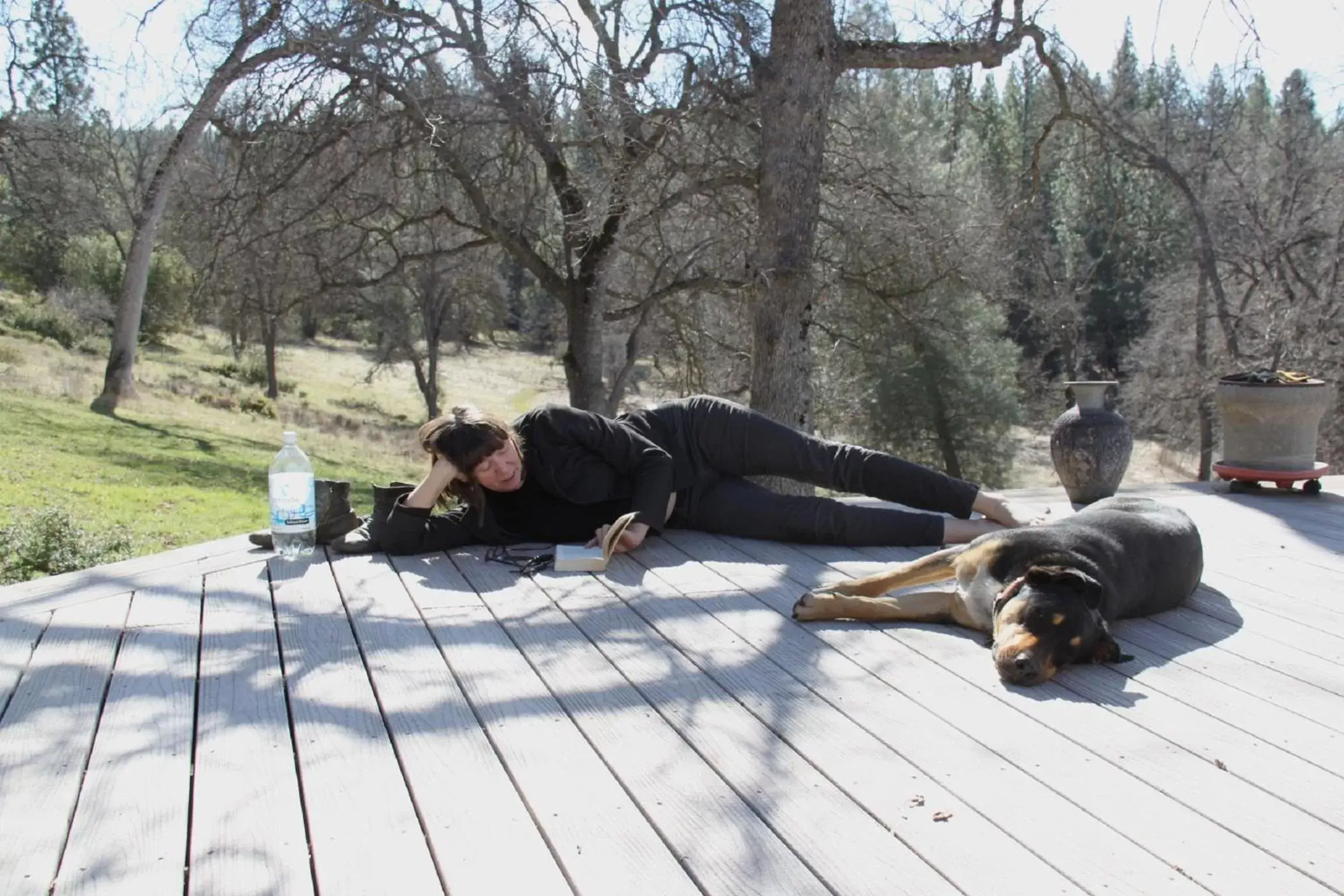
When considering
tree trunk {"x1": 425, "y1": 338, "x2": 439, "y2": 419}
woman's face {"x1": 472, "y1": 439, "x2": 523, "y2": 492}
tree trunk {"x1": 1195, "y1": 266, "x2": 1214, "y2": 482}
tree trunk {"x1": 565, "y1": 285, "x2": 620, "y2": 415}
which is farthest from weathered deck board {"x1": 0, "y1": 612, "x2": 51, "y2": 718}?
tree trunk {"x1": 425, "y1": 338, "x2": 439, "y2": 419}

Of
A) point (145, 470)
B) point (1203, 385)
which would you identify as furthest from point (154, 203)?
point (1203, 385)

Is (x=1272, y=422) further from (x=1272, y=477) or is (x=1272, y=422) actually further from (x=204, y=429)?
(x=204, y=429)

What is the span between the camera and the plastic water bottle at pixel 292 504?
4.26m

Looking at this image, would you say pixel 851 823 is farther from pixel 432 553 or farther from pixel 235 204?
pixel 235 204

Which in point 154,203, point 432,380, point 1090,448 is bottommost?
point 432,380

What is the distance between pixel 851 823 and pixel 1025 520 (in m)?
2.67

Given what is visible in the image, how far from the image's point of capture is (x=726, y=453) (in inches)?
188

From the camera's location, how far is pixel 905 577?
3.71m

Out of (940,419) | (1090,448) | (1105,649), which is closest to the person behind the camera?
(1105,649)

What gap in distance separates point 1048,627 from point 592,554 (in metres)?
1.81

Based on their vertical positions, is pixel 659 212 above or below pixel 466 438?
above

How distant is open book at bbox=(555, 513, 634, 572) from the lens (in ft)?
13.6

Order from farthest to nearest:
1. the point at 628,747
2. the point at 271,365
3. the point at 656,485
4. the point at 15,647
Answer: the point at 271,365, the point at 656,485, the point at 15,647, the point at 628,747

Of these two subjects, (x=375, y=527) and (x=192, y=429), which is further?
(x=192, y=429)
